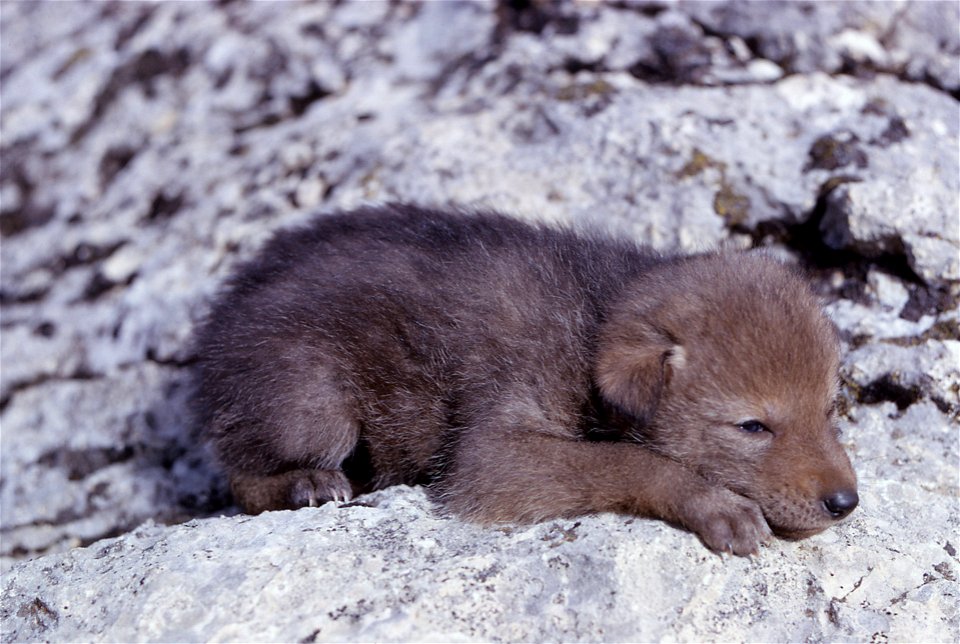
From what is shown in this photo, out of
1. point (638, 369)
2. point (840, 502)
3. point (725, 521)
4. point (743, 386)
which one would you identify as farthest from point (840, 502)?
point (638, 369)

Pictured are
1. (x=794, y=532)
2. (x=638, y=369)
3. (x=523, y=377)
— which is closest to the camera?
(x=794, y=532)

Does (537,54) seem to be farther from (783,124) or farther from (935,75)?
(935,75)

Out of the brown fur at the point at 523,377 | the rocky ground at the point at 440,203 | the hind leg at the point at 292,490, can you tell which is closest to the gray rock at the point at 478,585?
the rocky ground at the point at 440,203

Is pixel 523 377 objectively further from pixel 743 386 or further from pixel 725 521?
pixel 725 521

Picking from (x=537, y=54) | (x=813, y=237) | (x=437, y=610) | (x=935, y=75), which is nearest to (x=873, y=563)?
(x=437, y=610)

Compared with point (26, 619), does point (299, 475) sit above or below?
below

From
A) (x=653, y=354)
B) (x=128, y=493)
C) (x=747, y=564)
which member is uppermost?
(x=653, y=354)

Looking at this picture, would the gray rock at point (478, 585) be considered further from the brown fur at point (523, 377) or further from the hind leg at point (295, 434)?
the hind leg at point (295, 434)
